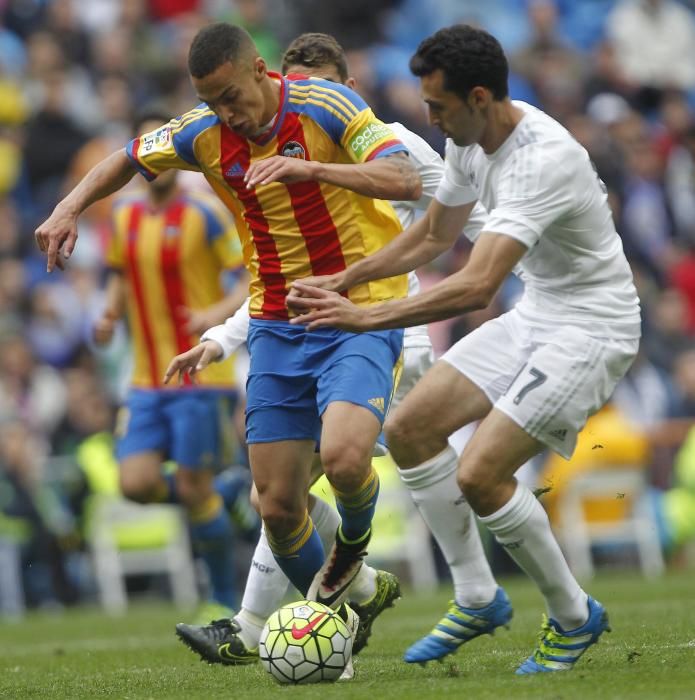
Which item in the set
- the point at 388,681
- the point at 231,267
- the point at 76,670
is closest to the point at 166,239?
the point at 231,267

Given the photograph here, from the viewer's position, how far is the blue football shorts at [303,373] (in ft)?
21.9

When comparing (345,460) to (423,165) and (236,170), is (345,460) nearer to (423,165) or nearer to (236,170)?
(236,170)

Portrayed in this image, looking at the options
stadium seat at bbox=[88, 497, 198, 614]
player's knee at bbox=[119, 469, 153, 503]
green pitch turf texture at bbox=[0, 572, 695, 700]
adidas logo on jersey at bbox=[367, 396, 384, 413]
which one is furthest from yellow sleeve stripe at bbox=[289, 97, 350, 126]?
stadium seat at bbox=[88, 497, 198, 614]

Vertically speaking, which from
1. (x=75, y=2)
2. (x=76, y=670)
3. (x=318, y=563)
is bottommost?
(x=76, y=670)

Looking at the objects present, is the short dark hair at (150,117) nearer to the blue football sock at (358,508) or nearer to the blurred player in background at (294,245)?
the blurred player in background at (294,245)

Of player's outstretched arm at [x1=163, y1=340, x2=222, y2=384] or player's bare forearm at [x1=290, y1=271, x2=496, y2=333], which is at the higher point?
player's bare forearm at [x1=290, y1=271, x2=496, y2=333]

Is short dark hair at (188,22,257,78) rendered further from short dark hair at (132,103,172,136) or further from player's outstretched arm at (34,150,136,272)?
short dark hair at (132,103,172,136)

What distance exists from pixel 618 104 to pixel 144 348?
938cm

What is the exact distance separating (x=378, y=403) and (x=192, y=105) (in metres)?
10.8

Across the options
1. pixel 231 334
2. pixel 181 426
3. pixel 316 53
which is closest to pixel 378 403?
pixel 231 334

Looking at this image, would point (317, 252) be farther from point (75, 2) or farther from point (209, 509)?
point (75, 2)

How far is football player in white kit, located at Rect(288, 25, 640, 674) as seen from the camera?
6059 mm

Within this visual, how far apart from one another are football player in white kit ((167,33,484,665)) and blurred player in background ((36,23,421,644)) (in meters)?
0.45

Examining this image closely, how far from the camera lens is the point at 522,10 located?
1930 cm
